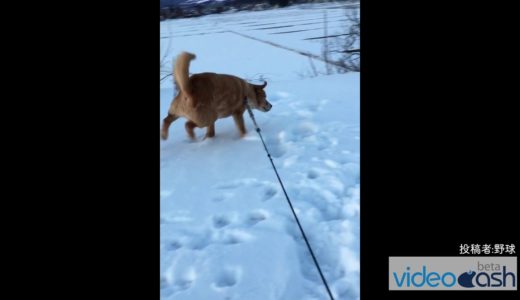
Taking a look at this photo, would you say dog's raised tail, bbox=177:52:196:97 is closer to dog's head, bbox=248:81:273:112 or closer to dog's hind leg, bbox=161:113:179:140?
dog's hind leg, bbox=161:113:179:140

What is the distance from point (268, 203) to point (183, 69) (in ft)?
4.97

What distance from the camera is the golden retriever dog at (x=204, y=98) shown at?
3.76 meters

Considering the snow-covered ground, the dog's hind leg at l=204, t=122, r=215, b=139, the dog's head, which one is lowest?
the snow-covered ground

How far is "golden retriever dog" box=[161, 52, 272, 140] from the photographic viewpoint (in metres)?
3.76

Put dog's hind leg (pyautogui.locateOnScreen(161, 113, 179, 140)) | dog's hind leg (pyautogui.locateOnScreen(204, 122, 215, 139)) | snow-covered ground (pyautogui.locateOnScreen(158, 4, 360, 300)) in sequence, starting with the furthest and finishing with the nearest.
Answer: dog's hind leg (pyautogui.locateOnScreen(204, 122, 215, 139)), dog's hind leg (pyautogui.locateOnScreen(161, 113, 179, 140)), snow-covered ground (pyautogui.locateOnScreen(158, 4, 360, 300))

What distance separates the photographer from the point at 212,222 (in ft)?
9.66

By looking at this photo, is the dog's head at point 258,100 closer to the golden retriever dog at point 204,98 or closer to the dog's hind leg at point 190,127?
the golden retriever dog at point 204,98

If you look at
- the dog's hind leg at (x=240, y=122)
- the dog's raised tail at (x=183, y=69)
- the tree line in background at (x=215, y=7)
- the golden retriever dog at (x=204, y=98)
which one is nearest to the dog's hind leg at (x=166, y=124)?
the golden retriever dog at (x=204, y=98)

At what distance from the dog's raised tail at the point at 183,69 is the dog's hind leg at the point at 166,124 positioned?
1.81ft

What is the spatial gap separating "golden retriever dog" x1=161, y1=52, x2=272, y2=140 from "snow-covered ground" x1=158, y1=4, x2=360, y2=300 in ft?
1.00

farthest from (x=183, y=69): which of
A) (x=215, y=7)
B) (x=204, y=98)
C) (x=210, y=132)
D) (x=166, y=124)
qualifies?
(x=215, y=7)

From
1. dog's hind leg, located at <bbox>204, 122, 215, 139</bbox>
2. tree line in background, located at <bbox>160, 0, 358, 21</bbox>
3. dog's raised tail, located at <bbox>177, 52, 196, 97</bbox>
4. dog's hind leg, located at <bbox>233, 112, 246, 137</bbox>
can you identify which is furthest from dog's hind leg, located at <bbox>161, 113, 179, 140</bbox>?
tree line in background, located at <bbox>160, 0, 358, 21</bbox>

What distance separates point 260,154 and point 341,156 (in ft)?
2.74
